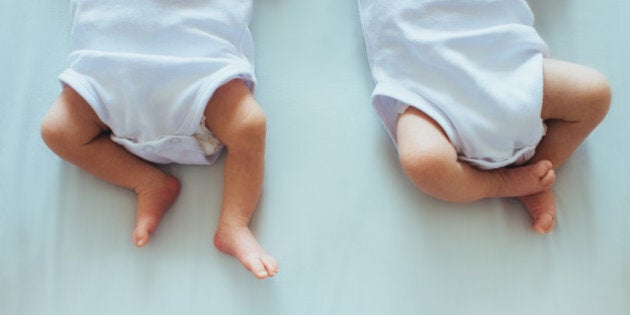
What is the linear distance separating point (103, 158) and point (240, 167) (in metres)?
0.22

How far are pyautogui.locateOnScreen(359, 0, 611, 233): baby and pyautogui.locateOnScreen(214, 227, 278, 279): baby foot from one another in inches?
10.1

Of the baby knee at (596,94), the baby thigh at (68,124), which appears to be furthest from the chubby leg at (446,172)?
the baby thigh at (68,124)

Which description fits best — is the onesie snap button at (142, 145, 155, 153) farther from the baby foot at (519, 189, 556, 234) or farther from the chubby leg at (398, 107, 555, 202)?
the baby foot at (519, 189, 556, 234)

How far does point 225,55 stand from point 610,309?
2.36 ft

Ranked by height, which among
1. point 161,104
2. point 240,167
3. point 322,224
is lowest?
point 322,224

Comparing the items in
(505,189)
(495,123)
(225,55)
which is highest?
(225,55)

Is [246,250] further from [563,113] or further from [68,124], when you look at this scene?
[563,113]

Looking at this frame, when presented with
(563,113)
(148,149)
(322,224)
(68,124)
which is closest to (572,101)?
(563,113)

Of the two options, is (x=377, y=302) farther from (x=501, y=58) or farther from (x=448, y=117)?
(x=501, y=58)

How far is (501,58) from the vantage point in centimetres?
95

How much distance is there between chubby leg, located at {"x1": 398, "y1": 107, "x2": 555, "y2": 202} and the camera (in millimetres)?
919

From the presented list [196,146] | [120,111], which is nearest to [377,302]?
[196,146]

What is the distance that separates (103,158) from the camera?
98 centimetres

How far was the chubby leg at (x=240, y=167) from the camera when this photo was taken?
3.11 feet
